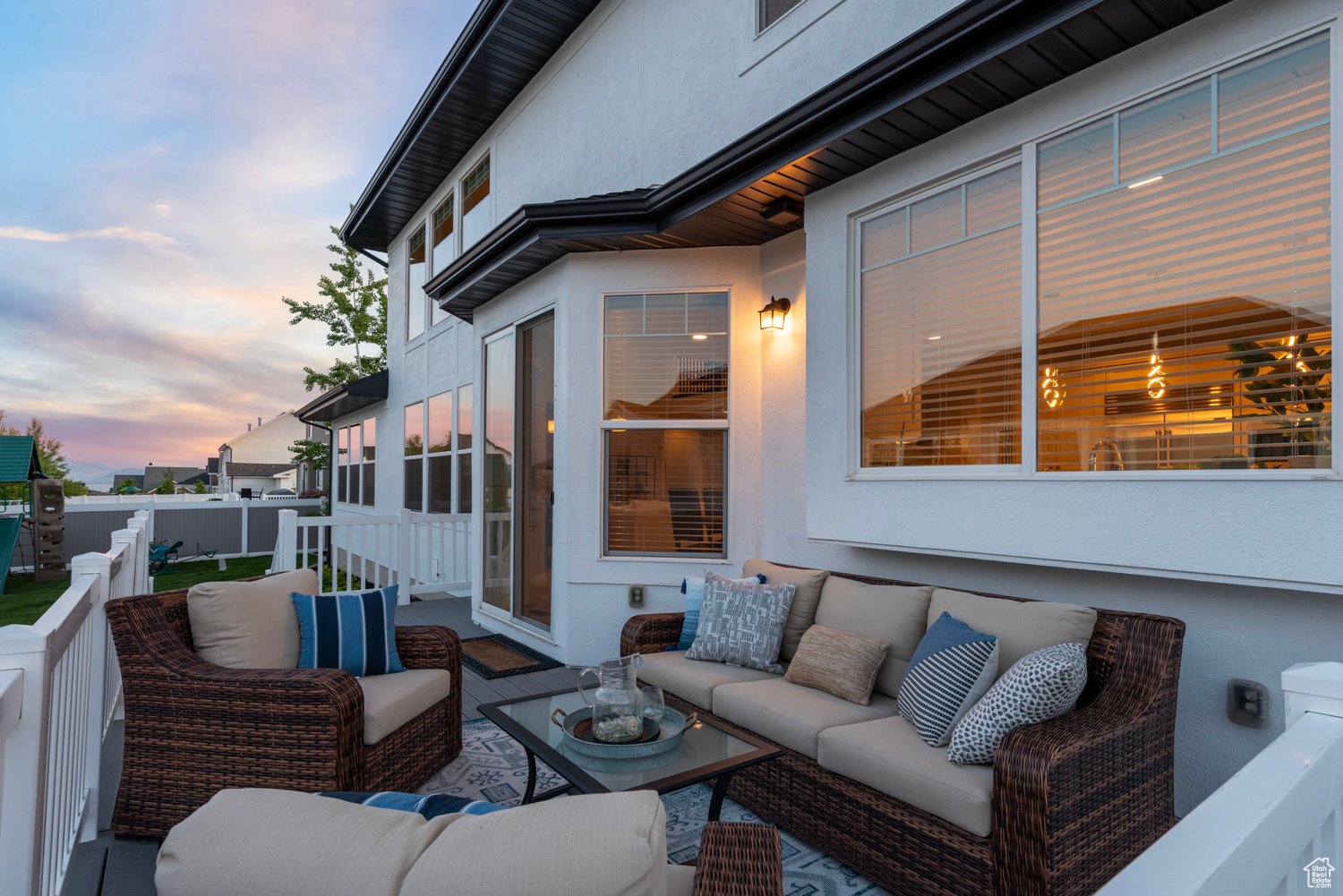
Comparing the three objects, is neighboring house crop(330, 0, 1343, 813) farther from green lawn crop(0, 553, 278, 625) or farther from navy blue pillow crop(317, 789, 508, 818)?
green lawn crop(0, 553, 278, 625)

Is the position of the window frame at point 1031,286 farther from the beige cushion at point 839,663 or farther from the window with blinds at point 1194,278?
the beige cushion at point 839,663

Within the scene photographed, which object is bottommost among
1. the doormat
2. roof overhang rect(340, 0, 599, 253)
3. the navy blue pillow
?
the doormat

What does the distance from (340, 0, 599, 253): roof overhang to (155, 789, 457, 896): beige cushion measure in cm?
645

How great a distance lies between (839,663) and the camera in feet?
9.82

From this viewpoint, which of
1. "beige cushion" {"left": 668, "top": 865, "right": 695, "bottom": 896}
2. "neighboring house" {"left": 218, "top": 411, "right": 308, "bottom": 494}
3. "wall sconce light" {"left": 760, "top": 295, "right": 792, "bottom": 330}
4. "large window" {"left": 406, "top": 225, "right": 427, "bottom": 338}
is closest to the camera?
"beige cushion" {"left": 668, "top": 865, "right": 695, "bottom": 896}

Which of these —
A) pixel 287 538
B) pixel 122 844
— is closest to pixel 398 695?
pixel 122 844

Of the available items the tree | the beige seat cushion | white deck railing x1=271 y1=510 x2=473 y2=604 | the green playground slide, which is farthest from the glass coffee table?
the tree

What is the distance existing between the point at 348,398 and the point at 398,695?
854 centimetres

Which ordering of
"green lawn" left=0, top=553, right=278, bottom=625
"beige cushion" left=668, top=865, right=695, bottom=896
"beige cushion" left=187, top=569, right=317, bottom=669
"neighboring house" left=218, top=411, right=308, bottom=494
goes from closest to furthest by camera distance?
"beige cushion" left=668, top=865, right=695, bottom=896, "beige cushion" left=187, top=569, right=317, bottom=669, "green lawn" left=0, top=553, right=278, bottom=625, "neighboring house" left=218, top=411, right=308, bottom=494

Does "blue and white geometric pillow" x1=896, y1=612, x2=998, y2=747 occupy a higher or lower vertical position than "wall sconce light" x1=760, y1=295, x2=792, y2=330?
lower

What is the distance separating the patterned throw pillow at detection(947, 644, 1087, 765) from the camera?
2.19 meters

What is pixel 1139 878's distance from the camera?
72cm

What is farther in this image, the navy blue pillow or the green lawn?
the green lawn

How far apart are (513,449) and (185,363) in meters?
20.1
